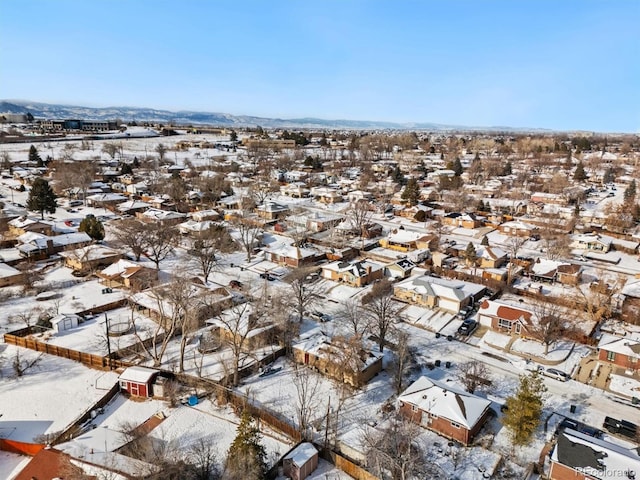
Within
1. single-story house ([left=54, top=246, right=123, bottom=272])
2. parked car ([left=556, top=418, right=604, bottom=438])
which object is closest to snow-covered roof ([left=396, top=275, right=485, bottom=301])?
parked car ([left=556, top=418, right=604, bottom=438])

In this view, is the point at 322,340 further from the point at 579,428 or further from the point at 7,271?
the point at 7,271

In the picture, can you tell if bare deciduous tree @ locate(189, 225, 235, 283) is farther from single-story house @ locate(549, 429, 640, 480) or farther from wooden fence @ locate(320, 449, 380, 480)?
single-story house @ locate(549, 429, 640, 480)

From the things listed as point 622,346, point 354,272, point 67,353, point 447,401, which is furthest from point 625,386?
point 67,353

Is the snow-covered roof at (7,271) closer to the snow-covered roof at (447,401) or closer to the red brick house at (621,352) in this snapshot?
the snow-covered roof at (447,401)

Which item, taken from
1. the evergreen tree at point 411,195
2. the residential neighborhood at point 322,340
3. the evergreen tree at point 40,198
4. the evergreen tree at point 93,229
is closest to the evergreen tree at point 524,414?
the residential neighborhood at point 322,340

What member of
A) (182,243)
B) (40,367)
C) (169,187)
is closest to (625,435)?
(40,367)

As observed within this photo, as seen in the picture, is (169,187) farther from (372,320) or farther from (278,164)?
(372,320)
